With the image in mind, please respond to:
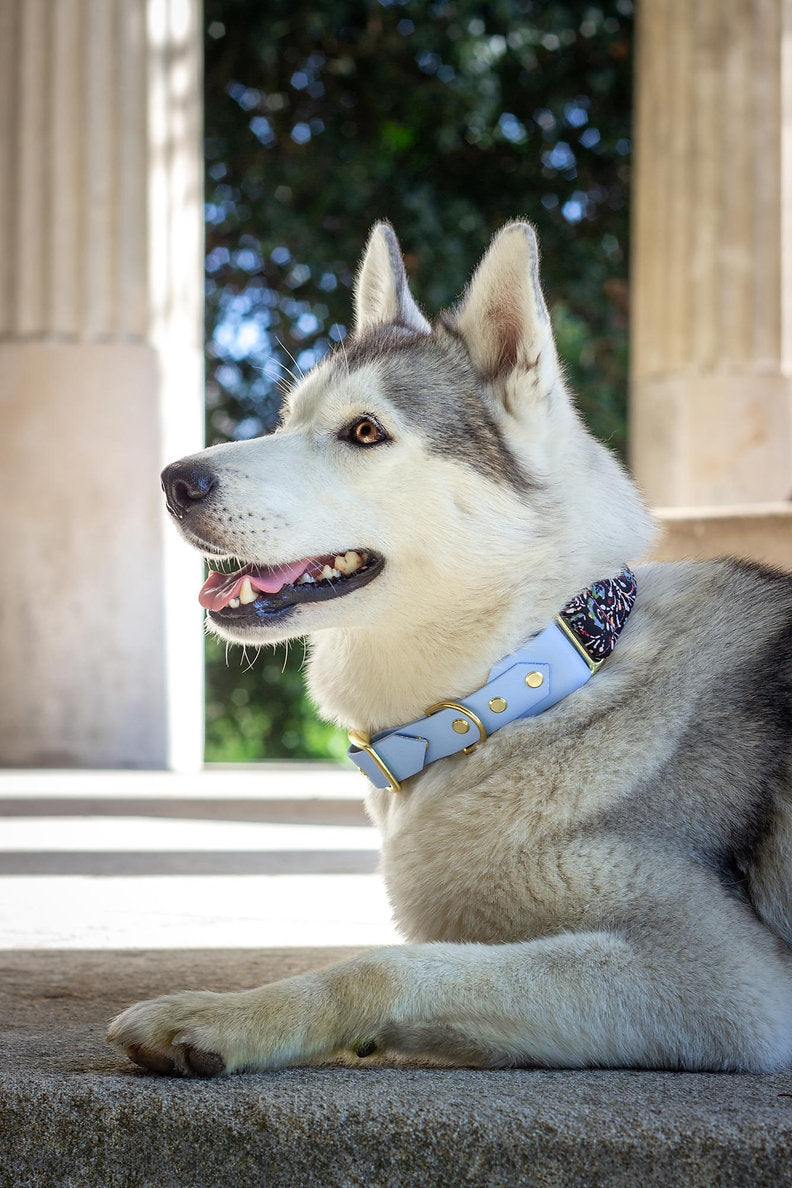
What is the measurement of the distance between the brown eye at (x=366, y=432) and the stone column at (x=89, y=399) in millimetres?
5306

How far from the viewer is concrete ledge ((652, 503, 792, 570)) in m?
4.42

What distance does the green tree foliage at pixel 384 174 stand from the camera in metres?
12.0

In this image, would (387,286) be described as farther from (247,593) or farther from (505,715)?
(505,715)

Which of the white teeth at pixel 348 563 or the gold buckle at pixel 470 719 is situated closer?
the gold buckle at pixel 470 719

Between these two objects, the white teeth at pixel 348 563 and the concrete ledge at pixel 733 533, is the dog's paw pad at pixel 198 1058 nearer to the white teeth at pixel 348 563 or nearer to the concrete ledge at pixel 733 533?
the white teeth at pixel 348 563

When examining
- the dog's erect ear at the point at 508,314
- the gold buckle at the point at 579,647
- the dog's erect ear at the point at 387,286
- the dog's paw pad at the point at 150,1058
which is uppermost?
the dog's erect ear at the point at 387,286

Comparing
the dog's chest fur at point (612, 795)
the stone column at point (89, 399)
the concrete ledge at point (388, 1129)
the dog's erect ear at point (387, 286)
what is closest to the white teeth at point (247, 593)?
the dog's chest fur at point (612, 795)

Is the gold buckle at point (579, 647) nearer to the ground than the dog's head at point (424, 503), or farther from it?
nearer to the ground

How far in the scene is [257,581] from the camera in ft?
7.92

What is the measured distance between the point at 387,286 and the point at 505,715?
1.16 m

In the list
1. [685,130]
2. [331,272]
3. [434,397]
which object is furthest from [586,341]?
[434,397]

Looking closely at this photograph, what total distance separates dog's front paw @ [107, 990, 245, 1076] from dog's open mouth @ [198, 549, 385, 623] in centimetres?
80

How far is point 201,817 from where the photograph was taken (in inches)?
212

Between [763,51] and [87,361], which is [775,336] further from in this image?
[87,361]
